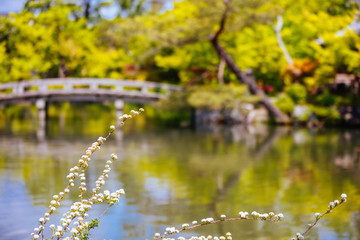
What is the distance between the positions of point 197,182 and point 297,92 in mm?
17309

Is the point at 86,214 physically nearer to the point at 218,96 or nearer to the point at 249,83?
the point at 218,96

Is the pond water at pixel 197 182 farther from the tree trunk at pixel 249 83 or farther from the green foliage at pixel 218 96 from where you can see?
the tree trunk at pixel 249 83

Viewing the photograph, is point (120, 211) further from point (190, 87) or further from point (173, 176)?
point (190, 87)

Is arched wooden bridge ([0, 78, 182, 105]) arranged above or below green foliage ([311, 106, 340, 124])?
above

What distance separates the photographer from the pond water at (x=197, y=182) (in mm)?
6578

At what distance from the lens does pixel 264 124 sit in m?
26.0

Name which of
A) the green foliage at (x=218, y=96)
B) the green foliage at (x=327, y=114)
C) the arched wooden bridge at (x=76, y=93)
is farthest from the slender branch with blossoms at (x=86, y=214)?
the arched wooden bridge at (x=76, y=93)

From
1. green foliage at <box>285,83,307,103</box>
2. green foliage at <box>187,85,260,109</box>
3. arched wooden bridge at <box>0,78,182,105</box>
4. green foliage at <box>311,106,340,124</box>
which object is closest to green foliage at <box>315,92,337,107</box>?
green foliage at <box>311,106,340,124</box>

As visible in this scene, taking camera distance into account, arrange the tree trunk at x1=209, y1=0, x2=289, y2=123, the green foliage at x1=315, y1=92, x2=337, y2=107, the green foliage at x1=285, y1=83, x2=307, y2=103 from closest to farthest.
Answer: the green foliage at x1=315, y1=92, x2=337, y2=107 → the tree trunk at x1=209, y1=0, x2=289, y2=123 → the green foliage at x1=285, y1=83, x2=307, y2=103

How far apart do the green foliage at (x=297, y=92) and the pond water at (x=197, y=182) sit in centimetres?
793

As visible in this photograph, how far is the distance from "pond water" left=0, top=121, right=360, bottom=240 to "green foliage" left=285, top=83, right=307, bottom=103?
793cm

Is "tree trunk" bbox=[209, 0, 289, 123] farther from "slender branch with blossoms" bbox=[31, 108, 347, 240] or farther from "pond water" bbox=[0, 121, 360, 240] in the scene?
"slender branch with blossoms" bbox=[31, 108, 347, 240]

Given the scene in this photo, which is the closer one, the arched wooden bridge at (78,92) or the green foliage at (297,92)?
the arched wooden bridge at (78,92)

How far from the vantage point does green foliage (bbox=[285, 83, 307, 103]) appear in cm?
2595
